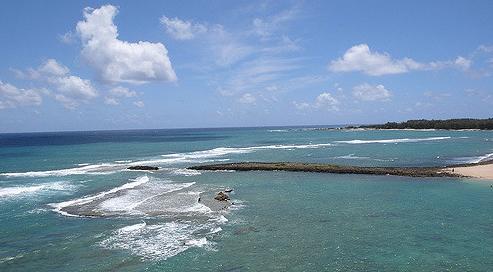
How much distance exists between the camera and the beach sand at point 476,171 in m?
45.1

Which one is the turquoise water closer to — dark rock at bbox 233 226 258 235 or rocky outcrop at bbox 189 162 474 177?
dark rock at bbox 233 226 258 235

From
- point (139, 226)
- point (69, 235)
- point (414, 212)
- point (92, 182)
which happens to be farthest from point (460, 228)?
point (92, 182)

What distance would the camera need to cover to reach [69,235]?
25.5 m

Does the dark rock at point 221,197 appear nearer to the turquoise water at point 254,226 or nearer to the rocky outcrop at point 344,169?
the turquoise water at point 254,226

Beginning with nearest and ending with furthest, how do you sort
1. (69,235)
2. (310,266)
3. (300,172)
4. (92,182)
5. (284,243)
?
(310,266) → (284,243) → (69,235) → (92,182) → (300,172)

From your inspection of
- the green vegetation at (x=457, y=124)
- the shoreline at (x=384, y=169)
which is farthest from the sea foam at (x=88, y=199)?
the green vegetation at (x=457, y=124)

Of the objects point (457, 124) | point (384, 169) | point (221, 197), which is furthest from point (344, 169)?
point (457, 124)

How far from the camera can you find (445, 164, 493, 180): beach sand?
45.1m

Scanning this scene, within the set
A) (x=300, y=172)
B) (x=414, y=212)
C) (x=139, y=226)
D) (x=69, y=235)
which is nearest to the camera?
(x=69, y=235)

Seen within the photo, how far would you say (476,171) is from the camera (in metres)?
47.8

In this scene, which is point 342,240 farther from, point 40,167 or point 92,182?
point 40,167

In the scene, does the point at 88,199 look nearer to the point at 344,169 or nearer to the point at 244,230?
the point at 244,230

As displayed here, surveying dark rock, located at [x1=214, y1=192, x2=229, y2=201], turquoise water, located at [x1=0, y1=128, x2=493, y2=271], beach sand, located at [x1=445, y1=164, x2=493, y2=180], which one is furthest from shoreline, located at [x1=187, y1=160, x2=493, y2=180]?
dark rock, located at [x1=214, y1=192, x2=229, y2=201]

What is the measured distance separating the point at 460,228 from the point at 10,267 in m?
24.3
